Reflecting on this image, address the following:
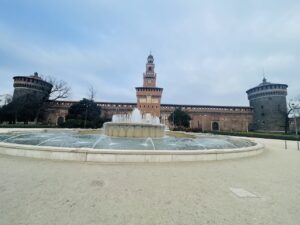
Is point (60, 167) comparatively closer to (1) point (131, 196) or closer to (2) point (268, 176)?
(1) point (131, 196)

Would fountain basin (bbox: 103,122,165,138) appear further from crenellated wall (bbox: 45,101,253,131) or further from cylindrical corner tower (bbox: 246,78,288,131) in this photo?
cylindrical corner tower (bbox: 246,78,288,131)

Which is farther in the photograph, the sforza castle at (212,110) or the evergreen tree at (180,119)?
the sforza castle at (212,110)

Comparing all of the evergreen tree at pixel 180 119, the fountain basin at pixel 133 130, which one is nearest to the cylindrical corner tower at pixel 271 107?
the evergreen tree at pixel 180 119

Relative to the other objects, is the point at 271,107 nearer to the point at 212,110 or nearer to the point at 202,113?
the point at 212,110

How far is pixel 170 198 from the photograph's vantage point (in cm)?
305

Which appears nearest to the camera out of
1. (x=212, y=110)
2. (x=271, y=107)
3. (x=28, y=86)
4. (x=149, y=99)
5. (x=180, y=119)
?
(x=180, y=119)

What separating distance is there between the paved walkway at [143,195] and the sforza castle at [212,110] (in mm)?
36742

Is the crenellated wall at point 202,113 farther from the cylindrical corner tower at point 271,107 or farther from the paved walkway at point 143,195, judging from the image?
the paved walkway at point 143,195

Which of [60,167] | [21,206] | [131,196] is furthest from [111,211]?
[60,167]

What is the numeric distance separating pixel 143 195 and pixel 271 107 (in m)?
49.2

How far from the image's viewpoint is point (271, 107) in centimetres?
4188

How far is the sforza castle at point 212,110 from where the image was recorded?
41.7 metres

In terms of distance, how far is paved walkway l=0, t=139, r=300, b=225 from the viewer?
2396 mm

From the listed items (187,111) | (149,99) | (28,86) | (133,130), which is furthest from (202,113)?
(28,86)
